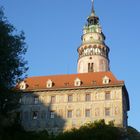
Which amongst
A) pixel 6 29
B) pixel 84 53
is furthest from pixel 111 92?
pixel 6 29

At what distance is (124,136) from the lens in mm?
49688

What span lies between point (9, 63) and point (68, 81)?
1153 inches

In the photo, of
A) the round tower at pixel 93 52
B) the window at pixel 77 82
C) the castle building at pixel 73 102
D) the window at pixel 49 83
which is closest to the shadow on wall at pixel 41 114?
the castle building at pixel 73 102

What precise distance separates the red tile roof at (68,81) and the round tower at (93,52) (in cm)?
1428

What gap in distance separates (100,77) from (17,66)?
28532 millimetres

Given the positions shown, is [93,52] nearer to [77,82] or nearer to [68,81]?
[68,81]

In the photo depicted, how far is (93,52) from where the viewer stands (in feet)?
250

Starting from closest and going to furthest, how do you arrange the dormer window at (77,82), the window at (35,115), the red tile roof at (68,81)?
the window at (35,115) → the red tile roof at (68,81) → the dormer window at (77,82)

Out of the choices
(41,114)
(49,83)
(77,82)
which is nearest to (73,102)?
(77,82)

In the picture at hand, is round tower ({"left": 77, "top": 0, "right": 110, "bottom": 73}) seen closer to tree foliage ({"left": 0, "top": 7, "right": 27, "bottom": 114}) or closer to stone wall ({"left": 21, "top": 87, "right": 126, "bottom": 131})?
stone wall ({"left": 21, "top": 87, "right": 126, "bottom": 131})

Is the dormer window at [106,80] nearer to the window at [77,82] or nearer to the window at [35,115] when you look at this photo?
the window at [77,82]

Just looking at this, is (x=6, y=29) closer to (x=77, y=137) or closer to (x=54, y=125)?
(x=77, y=137)

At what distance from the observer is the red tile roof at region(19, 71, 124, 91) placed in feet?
187

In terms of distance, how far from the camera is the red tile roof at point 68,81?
56.9 metres
